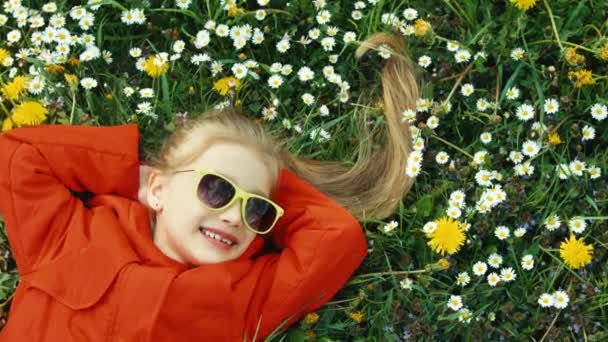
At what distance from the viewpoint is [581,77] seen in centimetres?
367

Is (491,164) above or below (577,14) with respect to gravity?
below

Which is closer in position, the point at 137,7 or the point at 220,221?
the point at 220,221

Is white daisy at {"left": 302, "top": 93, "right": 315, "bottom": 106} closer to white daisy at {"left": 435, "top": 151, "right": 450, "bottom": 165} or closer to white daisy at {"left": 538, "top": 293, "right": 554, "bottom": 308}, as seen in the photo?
white daisy at {"left": 435, "top": 151, "right": 450, "bottom": 165}

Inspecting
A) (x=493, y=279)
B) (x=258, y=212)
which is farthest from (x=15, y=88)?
(x=493, y=279)

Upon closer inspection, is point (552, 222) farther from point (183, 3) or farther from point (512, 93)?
point (183, 3)

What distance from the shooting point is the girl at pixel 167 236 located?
3.18 metres

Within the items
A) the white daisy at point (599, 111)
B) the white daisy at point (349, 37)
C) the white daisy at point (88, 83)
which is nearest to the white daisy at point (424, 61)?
the white daisy at point (349, 37)

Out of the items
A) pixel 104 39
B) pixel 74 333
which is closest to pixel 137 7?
pixel 104 39

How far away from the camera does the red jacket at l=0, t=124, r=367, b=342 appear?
3.17 meters

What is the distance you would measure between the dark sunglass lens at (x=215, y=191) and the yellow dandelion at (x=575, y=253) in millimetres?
1344

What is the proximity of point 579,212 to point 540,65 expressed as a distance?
71 centimetres

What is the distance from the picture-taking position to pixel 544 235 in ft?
11.5

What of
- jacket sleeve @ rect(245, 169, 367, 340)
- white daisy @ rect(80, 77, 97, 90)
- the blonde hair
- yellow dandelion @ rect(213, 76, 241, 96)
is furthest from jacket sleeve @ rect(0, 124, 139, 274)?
jacket sleeve @ rect(245, 169, 367, 340)

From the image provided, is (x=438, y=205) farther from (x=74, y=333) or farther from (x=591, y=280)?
(x=74, y=333)
